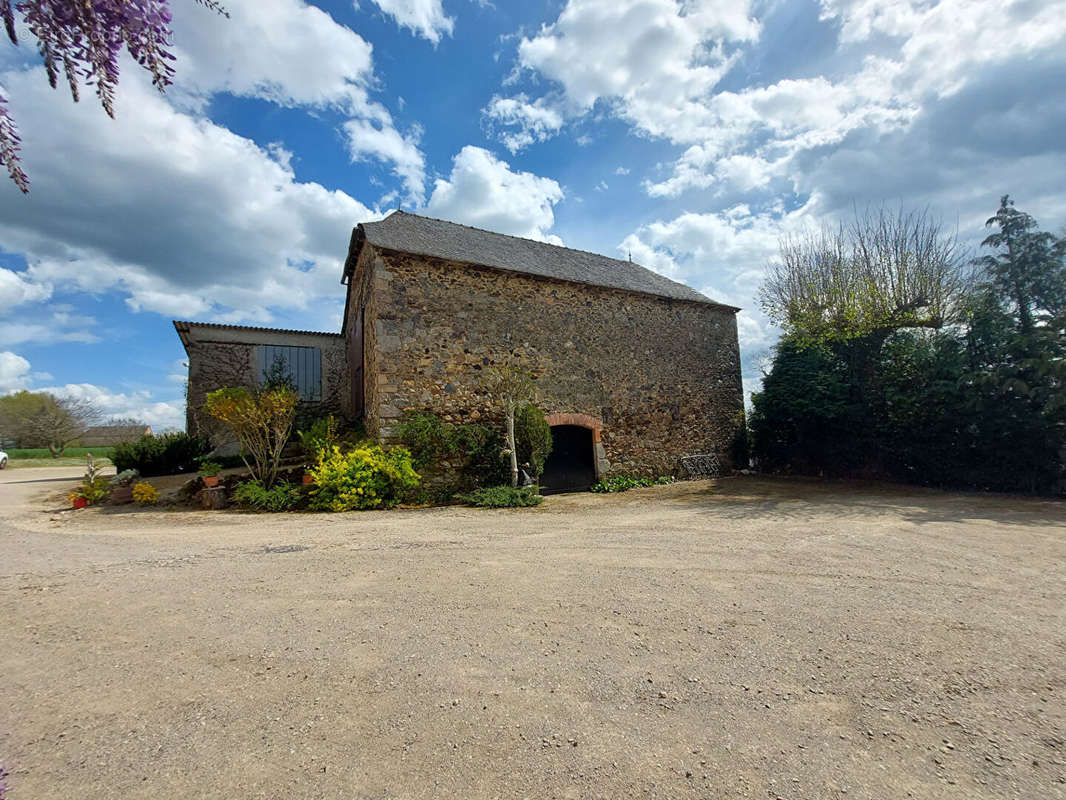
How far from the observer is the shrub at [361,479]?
6.59 metres

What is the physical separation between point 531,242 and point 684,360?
497cm

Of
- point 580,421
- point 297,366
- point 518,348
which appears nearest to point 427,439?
point 518,348

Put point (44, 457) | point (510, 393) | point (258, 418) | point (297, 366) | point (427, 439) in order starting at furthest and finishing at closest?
1. point (44, 457)
2. point (297, 366)
3. point (510, 393)
4. point (427, 439)
5. point (258, 418)

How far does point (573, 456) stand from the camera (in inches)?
393

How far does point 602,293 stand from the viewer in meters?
10.1

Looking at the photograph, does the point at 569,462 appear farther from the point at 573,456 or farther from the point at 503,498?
Answer: the point at 503,498

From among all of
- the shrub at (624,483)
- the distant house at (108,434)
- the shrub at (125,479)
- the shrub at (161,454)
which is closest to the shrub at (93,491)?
the shrub at (125,479)

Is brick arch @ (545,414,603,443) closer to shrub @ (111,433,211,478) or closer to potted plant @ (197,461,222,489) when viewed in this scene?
potted plant @ (197,461,222,489)

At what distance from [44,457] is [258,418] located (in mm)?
26516

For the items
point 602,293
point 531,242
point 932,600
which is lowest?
point 932,600

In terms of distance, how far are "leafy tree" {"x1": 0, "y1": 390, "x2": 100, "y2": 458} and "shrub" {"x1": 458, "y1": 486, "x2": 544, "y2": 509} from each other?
1145 inches

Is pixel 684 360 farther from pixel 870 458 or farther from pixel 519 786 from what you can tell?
pixel 519 786

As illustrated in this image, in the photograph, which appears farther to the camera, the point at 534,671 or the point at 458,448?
the point at 458,448

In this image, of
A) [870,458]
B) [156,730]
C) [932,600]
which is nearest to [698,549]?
[932,600]
